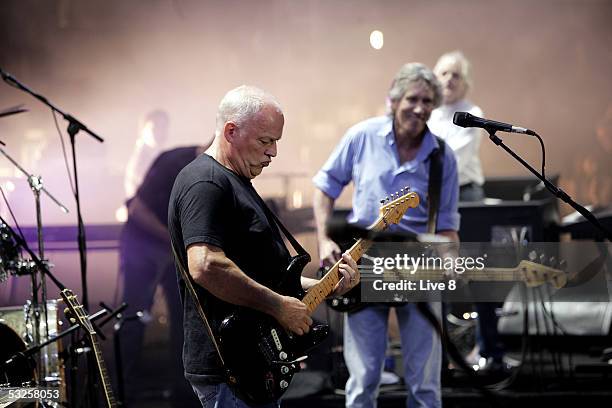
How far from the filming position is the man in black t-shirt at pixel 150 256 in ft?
24.1

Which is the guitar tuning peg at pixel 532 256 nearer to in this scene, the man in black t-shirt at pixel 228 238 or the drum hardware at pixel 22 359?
the man in black t-shirt at pixel 228 238

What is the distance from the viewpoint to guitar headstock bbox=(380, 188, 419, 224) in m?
4.56

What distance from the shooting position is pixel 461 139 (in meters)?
6.89

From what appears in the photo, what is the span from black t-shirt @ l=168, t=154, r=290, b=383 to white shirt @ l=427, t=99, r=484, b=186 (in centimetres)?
349

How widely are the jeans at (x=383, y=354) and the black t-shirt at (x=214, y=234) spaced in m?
1.50

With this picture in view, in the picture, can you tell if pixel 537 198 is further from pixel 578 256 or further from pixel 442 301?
pixel 442 301

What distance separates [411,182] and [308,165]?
2.69 meters

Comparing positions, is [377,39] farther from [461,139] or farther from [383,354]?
[383,354]

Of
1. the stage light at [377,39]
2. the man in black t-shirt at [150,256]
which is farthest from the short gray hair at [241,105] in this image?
the stage light at [377,39]

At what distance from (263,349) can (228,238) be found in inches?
17.9

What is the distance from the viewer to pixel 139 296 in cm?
739

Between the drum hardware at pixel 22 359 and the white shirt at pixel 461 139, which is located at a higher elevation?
the white shirt at pixel 461 139

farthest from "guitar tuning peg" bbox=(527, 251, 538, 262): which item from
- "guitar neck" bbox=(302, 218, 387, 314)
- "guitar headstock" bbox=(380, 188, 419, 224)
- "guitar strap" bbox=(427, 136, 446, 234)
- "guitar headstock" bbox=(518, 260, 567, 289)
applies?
"guitar neck" bbox=(302, 218, 387, 314)

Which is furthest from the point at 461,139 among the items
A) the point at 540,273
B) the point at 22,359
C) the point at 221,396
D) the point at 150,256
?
the point at 221,396
